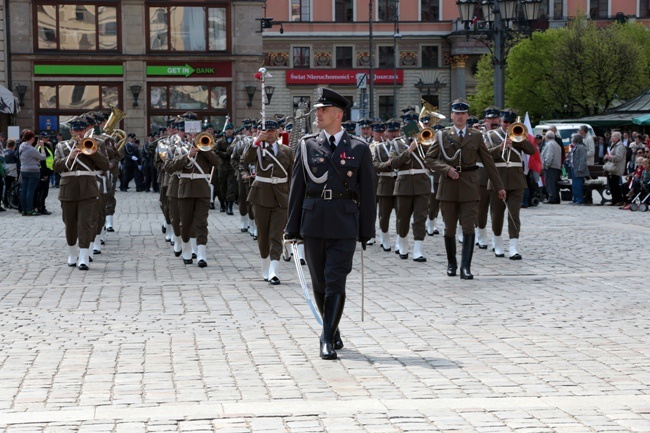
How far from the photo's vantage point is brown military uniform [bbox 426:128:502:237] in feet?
46.0

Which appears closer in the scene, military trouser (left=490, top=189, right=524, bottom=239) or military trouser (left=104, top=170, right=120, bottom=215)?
military trouser (left=490, top=189, right=524, bottom=239)

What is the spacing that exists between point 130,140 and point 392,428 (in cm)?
3692

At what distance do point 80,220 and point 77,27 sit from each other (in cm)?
3444

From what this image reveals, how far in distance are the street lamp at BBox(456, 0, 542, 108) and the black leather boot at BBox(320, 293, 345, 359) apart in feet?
52.5

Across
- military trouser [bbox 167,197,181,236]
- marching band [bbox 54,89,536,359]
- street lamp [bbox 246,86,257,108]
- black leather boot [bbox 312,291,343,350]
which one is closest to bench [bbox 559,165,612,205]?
marching band [bbox 54,89,536,359]

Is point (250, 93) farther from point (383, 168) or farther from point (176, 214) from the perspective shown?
point (176, 214)

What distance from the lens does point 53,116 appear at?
4825cm

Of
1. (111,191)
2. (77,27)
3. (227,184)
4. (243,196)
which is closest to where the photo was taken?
(111,191)

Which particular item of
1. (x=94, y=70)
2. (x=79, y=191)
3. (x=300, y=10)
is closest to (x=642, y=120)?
(x=94, y=70)

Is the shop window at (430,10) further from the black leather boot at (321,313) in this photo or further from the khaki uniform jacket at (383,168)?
the black leather boot at (321,313)

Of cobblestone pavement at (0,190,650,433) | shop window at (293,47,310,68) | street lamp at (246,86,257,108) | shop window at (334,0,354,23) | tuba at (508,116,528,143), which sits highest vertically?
shop window at (334,0,354,23)

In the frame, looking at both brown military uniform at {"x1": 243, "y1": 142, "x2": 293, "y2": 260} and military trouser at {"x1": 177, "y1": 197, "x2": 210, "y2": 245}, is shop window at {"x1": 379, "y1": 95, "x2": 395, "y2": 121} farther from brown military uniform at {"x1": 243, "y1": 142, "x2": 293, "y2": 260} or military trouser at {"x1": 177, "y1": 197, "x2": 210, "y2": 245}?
brown military uniform at {"x1": 243, "y1": 142, "x2": 293, "y2": 260}

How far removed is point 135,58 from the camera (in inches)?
1892

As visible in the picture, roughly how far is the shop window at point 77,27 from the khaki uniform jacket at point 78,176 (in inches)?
1317
